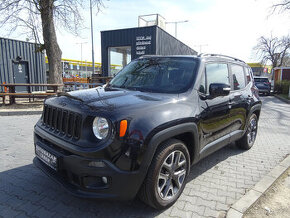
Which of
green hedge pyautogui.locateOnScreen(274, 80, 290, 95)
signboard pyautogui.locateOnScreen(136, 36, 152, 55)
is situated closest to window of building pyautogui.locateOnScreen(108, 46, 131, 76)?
signboard pyautogui.locateOnScreen(136, 36, 152, 55)

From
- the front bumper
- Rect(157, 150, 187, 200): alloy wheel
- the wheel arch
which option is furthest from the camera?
Rect(157, 150, 187, 200): alloy wheel

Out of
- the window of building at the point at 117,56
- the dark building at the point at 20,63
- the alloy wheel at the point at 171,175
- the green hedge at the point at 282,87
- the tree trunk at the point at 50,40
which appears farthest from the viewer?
the green hedge at the point at 282,87

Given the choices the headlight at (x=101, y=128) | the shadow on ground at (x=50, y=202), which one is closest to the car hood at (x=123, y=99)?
the headlight at (x=101, y=128)

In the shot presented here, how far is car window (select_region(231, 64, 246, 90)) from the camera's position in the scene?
4.01m

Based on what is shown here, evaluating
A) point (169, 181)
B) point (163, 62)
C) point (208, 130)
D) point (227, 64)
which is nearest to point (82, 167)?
point (169, 181)

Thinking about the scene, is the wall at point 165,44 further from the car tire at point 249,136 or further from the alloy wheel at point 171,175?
the alloy wheel at point 171,175

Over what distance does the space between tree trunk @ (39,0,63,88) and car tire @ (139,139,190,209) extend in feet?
33.2

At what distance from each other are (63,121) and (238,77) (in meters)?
3.31

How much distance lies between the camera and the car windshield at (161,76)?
9.98 ft

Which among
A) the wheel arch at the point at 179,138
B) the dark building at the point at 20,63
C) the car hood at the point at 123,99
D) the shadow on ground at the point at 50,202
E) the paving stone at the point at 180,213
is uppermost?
the dark building at the point at 20,63

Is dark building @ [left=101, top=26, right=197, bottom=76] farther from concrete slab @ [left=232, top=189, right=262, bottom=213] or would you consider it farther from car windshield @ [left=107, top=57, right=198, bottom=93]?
concrete slab @ [left=232, top=189, right=262, bottom=213]

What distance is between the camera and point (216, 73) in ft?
11.5

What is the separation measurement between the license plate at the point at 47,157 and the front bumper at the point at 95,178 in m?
0.10

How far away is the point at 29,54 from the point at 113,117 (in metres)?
17.4
